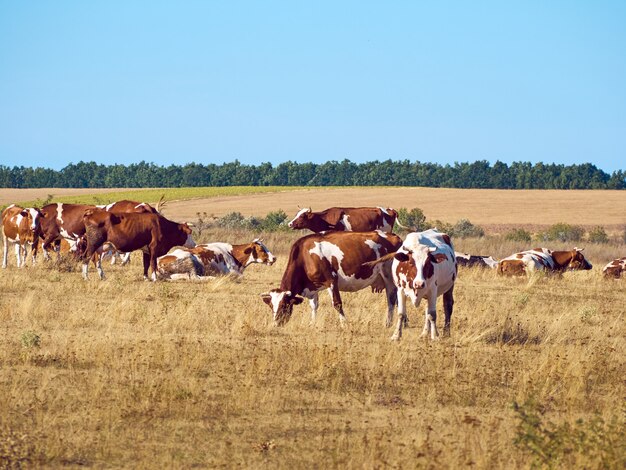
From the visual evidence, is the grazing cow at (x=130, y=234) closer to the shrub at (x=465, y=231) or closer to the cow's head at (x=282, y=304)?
the cow's head at (x=282, y=304)

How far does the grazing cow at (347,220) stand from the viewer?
3109 centimetres

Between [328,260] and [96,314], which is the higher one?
[328,260]

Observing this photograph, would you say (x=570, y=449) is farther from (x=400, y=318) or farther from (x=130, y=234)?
(x=130, y=234)

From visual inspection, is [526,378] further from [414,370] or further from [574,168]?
[574,168]

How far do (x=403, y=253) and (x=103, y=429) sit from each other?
708 cm

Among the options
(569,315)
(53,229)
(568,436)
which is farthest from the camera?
(53,229)

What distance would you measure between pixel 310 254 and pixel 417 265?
8.27 feet

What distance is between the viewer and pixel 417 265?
51.6ft

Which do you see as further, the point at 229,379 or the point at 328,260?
the point at 328,260

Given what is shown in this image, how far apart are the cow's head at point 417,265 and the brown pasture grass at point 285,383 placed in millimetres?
892

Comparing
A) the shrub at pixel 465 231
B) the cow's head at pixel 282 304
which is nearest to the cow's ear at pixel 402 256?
the cow's head at pixel 282 304

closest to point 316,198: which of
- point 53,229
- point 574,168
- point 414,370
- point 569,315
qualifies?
point 574,168

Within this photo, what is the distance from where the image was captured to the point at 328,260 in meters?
17.7

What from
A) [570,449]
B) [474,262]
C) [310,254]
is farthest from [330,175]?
[570,449]
